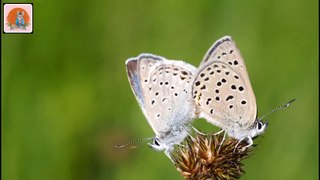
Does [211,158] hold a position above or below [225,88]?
below

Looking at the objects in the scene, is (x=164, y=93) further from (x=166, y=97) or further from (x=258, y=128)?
(x=258, y=128)

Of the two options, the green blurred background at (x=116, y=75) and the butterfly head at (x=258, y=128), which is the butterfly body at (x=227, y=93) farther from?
the green blurred background at (x=116, y=75)

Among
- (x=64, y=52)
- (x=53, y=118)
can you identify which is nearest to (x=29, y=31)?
(x=64, y=52)

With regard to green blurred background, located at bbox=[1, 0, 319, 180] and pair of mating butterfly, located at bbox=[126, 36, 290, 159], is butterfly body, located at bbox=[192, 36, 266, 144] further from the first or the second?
green blurred background, located at bbox=[1, 0, 319, 180]

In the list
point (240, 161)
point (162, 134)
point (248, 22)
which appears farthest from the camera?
point (248, 22)

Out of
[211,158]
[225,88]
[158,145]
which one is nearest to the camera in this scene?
[211,158]

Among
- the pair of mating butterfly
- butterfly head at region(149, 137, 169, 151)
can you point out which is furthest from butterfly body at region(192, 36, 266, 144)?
butterfly head at region(149, 137, 169, 151)

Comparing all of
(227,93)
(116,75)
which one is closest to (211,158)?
(227,93)

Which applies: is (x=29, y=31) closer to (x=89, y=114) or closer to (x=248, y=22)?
(x=89, y=114)
